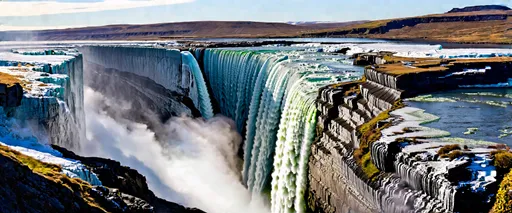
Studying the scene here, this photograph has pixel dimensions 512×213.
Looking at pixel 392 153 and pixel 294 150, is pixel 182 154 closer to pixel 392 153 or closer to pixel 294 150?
pixel 294 150

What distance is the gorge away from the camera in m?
14.9

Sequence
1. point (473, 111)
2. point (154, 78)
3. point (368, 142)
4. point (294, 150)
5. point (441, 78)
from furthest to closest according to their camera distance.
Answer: point (154, 78) → point (294, 150) → point (441, 78) → point (473, 111) → point (368, 142)

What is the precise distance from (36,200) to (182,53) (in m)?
39.3

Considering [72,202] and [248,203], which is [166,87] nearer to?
[248,203]

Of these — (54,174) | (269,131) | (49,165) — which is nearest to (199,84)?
(269,131)

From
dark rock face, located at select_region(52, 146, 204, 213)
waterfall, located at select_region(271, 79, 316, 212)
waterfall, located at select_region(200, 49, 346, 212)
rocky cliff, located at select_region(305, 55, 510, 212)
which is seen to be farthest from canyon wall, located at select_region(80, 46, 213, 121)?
dark rock face, located at select_region(52, 146, 204, 213)

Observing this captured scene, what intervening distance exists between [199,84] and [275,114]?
2068cm

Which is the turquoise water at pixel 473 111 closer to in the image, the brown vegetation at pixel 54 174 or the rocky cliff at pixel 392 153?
the rocky cliff at pixel 392 153

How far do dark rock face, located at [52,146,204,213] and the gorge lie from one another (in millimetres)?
115

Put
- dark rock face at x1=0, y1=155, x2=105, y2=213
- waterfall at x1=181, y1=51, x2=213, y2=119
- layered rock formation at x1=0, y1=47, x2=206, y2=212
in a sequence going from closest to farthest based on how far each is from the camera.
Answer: dark rock face at x1=0, y1=155, x2=105, y2=213 < layered rock formation at x1=0, y1=47, x2=206, y2=212 < waterfall at x1=181, y1=51, x2=213, y2=119

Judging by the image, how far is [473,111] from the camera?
20875 millimetres

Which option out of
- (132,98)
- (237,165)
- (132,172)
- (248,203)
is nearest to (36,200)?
(132,172)

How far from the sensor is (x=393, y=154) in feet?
49.7

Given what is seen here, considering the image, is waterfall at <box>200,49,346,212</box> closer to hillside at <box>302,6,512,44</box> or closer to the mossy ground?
the mossy ground
